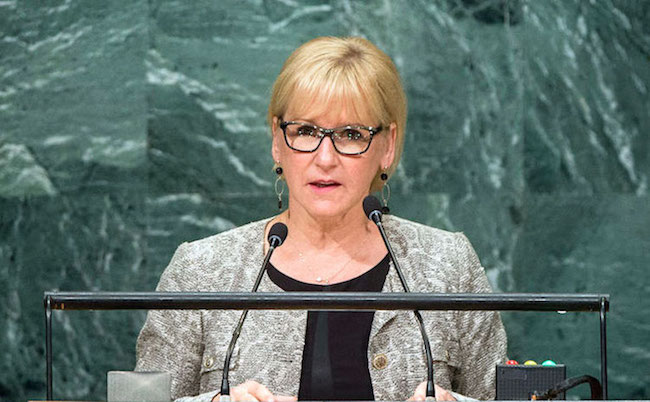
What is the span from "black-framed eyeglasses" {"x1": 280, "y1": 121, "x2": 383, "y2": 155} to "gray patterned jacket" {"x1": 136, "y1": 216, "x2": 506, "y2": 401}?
1.05ft

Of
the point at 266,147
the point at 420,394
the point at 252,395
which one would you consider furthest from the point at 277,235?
the point at 266,147

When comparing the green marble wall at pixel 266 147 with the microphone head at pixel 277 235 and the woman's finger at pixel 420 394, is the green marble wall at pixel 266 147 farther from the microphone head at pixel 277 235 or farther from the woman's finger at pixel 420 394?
the woman's finger at pixel 420 394

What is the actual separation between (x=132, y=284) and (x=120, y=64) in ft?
2.74

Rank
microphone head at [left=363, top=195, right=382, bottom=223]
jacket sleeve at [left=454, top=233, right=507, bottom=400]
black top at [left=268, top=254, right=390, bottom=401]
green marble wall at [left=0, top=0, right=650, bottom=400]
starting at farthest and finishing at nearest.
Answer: green marble wall at [left=0, top=0, right=650, bottom=400] → jacket sleeve at [left=454, top=233, right=507, bottom=400] → black top at [left=268, top=254, right=390, bottom=401] → microphone head at [left=363, top=195, right=382, bottom=223]

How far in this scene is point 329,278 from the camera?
2.76 metres

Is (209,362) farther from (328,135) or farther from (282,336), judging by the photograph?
(328,135)

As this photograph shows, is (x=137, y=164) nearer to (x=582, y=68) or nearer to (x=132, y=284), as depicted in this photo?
(x=132, y=284)

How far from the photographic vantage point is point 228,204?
3963mm

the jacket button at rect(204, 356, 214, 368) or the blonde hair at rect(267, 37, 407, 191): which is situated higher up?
the blonde hair at rect(267, 37, 407, 191)

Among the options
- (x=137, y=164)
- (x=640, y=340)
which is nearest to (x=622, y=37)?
(x=640, y=340)

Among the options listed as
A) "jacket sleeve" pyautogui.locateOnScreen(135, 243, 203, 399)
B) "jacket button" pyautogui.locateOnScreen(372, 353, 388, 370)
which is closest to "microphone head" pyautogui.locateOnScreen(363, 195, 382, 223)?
"jacket button" pyautogui.locateOnScreen(372, 353, 388, 370)

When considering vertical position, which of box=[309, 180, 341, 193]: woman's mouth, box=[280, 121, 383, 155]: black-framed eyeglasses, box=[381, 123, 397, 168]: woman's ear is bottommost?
box=[309, 180, 341, 193]: woman's mouth

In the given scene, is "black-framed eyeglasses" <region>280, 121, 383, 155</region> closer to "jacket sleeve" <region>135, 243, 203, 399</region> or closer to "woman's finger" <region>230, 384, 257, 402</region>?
"jacket sleeve" <region>135, 243, 203, 399</region>

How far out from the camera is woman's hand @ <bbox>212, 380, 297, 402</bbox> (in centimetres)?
209
